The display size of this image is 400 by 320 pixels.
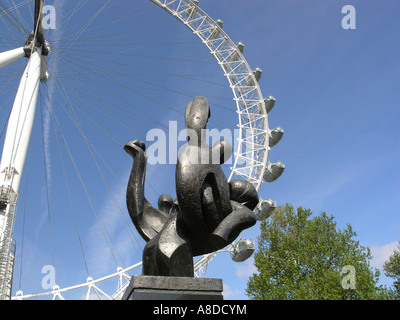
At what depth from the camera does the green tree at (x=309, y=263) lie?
51.1 feet

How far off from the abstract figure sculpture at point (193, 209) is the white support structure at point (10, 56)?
1095cm

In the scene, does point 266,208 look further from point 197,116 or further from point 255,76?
point 197,116

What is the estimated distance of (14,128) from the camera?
13852 mm

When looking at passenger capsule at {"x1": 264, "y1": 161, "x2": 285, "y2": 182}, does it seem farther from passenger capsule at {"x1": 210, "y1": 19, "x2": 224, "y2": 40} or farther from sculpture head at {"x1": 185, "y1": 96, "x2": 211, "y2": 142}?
sculpture head at {"x1": 185, "y1": 96, "x2": 211, "y2": 142}

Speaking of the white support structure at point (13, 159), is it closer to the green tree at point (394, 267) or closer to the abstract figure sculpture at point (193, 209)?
the abstract figure sculpture at point (193, 209)

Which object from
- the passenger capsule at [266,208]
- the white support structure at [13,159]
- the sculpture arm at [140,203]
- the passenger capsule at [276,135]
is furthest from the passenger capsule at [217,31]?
the sculpture arm at [140,203]

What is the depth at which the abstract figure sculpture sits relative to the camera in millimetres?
4863

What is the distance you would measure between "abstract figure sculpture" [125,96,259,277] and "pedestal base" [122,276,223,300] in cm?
32

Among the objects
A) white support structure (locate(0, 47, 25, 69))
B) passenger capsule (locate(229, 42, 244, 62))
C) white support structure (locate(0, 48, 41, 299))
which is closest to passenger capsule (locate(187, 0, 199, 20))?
passenger capsule (locate(229, 42, 244, 62))

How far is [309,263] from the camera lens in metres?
16.8

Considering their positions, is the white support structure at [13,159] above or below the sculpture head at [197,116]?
above

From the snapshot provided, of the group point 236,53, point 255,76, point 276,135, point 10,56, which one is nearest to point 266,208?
point 276,135
